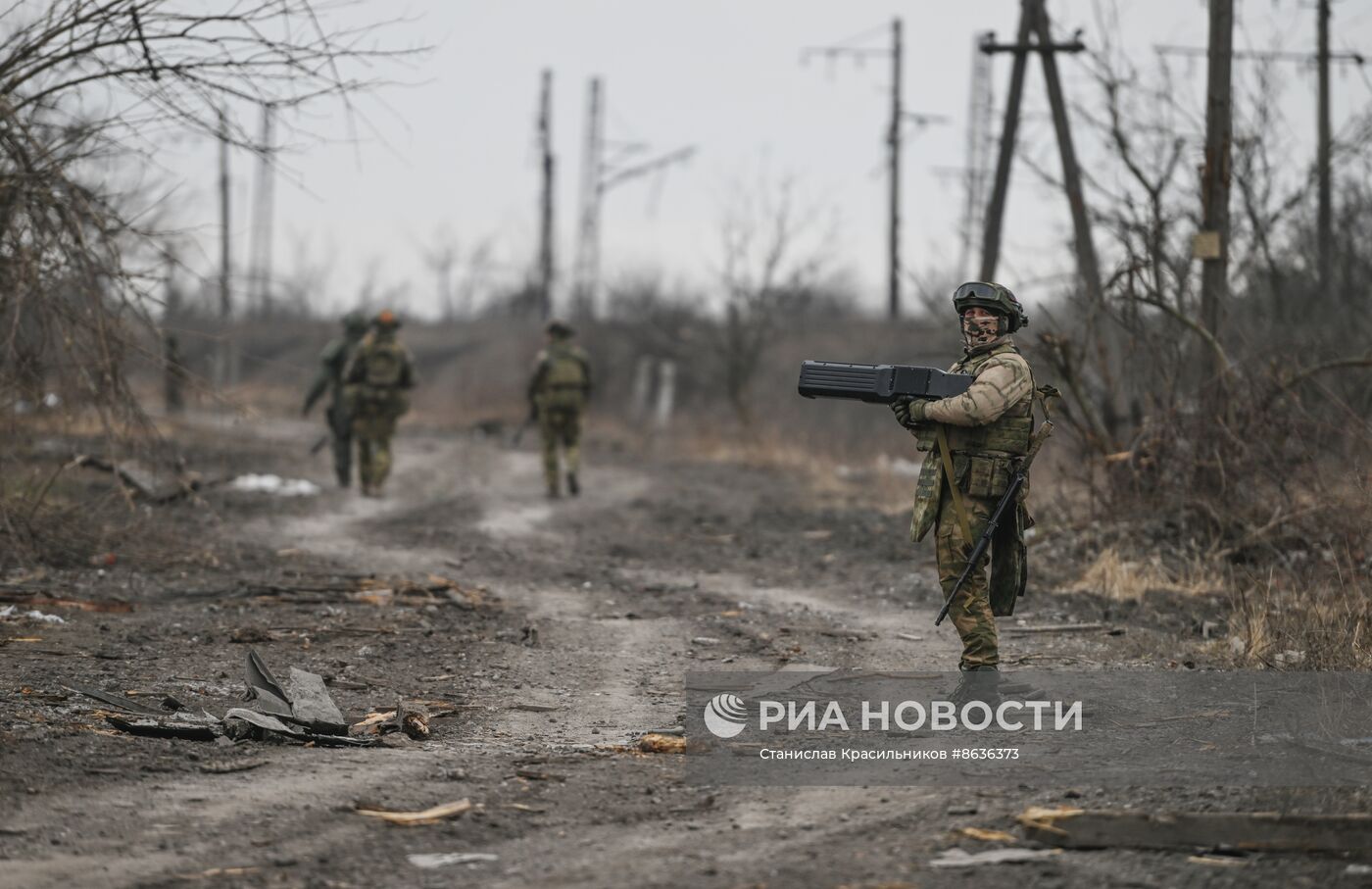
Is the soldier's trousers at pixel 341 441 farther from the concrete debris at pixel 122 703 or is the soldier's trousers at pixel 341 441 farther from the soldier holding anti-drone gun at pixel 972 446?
the soldier holding anti-drone gun at pixel 972 446

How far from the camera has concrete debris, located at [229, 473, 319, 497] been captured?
16.0 m

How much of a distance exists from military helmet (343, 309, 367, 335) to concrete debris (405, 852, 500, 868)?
1291 cm

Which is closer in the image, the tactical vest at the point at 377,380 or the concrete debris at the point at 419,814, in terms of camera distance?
the concrete debris at the point at 419,814

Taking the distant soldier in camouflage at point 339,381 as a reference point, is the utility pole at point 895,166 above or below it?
above

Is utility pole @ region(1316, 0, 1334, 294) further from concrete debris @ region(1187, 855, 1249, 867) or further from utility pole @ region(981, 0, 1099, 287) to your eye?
concrete debris @ region(1187, 855, 1249, 867)

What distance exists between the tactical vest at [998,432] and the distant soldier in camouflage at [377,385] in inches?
417

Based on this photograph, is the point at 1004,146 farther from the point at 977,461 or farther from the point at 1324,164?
the point at 977,461

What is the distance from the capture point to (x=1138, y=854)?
4.11 metres

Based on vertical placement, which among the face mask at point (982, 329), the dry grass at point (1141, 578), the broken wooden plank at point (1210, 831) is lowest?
the broken wooden plank at point (1210, 831)

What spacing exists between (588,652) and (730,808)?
131 inches

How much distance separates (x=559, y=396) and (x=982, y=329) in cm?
1038

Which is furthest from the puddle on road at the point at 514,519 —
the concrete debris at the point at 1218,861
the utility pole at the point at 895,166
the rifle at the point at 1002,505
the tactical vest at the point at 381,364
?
the utility pole at the point at 895,166

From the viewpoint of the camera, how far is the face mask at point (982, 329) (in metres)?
6.20

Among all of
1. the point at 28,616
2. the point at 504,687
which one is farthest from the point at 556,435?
the point at 504,687
